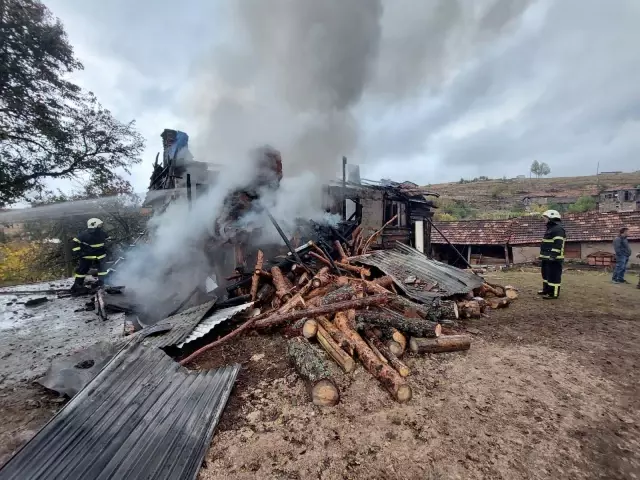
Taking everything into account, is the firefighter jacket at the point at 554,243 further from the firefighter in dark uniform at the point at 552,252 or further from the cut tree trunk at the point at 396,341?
the cut tree trunk at the point at 396,341

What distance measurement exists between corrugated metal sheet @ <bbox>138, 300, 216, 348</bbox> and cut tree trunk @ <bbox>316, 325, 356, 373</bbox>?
2.03 metres

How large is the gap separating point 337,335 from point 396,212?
459 inches

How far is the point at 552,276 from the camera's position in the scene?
25.8 ft

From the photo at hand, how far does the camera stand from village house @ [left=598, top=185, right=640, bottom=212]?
118 ft

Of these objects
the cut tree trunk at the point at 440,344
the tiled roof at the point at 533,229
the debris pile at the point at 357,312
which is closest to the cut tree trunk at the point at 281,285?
the debris pile at the point at 357,312

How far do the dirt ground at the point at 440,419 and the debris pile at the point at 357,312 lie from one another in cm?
21

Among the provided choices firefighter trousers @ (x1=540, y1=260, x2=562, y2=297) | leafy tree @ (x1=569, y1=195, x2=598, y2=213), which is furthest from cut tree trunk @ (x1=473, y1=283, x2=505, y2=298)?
leafy tree @ (x1=569, y1=195, x2=598, y2=213)

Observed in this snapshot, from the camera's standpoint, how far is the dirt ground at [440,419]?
2.48 meters

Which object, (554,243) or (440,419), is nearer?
(440,419)

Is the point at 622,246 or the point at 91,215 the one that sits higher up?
the point at 91,215

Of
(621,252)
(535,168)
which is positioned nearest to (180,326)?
(621,252)

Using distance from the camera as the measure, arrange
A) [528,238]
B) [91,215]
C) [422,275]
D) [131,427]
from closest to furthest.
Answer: [131,427], [422,275], [91,215], [528,238]

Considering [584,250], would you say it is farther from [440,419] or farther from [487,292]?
[440,419]

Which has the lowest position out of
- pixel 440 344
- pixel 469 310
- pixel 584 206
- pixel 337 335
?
pixel 469 310
